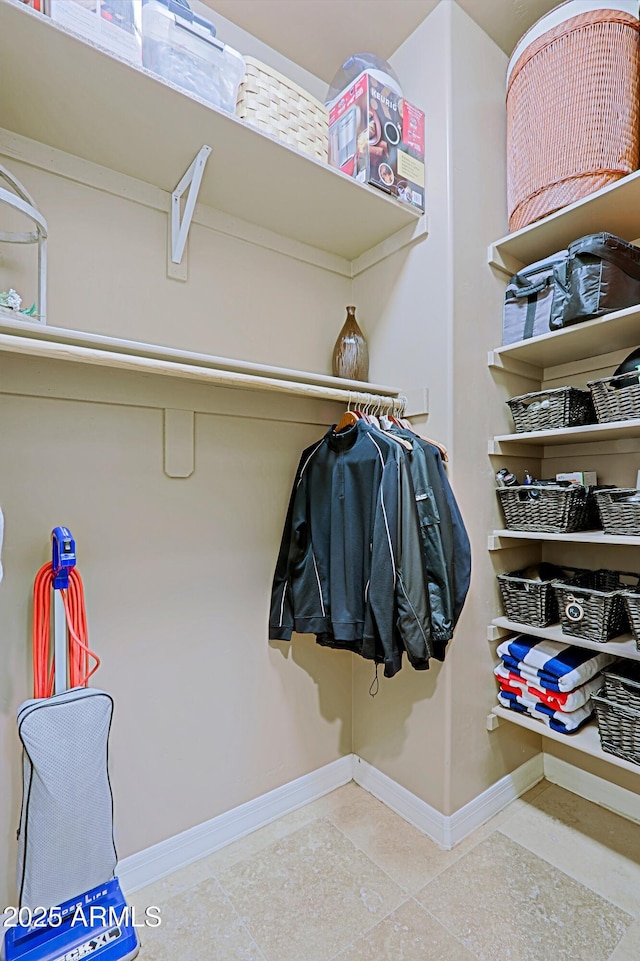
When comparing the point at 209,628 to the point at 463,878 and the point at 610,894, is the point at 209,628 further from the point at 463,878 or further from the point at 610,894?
the point at 610,894

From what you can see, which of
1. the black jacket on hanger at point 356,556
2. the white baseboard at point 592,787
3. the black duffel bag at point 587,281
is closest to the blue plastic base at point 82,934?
the black jacket on hanger at point 356,556

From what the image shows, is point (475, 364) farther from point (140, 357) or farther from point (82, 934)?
point (82, 934)

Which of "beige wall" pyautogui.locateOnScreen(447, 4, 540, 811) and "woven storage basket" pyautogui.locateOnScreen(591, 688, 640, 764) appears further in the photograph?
"beige wall" pyautogui.locateOnScreen(447, 4, 540, 811)

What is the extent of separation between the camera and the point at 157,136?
1.38 metres

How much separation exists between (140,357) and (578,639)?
5.31 feet

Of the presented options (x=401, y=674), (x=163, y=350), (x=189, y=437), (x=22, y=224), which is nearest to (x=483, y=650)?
(x=401, y=674)

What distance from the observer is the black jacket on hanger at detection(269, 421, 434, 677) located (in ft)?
4.89

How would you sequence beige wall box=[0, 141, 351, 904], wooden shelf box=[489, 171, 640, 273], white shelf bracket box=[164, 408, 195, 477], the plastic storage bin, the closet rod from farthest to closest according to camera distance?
white shelf bracket box=[164, 408, 195, 477], wooden shelf box=[489, 171, 640, 273], beige wall box=[0, 141, 351, 904], the plastic storage bin, the closet rod

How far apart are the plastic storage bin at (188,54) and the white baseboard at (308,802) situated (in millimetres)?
2298

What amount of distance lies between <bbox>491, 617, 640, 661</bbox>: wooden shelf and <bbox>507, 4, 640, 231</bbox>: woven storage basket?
1442 mm

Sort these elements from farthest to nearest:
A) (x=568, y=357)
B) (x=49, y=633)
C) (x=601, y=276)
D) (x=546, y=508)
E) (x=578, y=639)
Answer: (x=568, y=357), (x=546, y=508), (x=578, y=639), (x=601, y=276), (x=49, y=633)

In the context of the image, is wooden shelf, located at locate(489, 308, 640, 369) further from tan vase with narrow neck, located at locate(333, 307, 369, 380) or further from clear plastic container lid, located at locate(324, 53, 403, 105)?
clear plastic container lid, located at locate(324, 53, 403, 105)

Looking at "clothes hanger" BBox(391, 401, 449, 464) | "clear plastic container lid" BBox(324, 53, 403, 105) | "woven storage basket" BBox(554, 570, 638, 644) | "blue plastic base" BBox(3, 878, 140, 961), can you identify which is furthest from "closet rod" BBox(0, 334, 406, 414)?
"blue plastic base" BBox(3, 878, 140, 961)

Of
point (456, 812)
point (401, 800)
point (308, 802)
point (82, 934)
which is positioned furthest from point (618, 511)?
point (82, 934)
